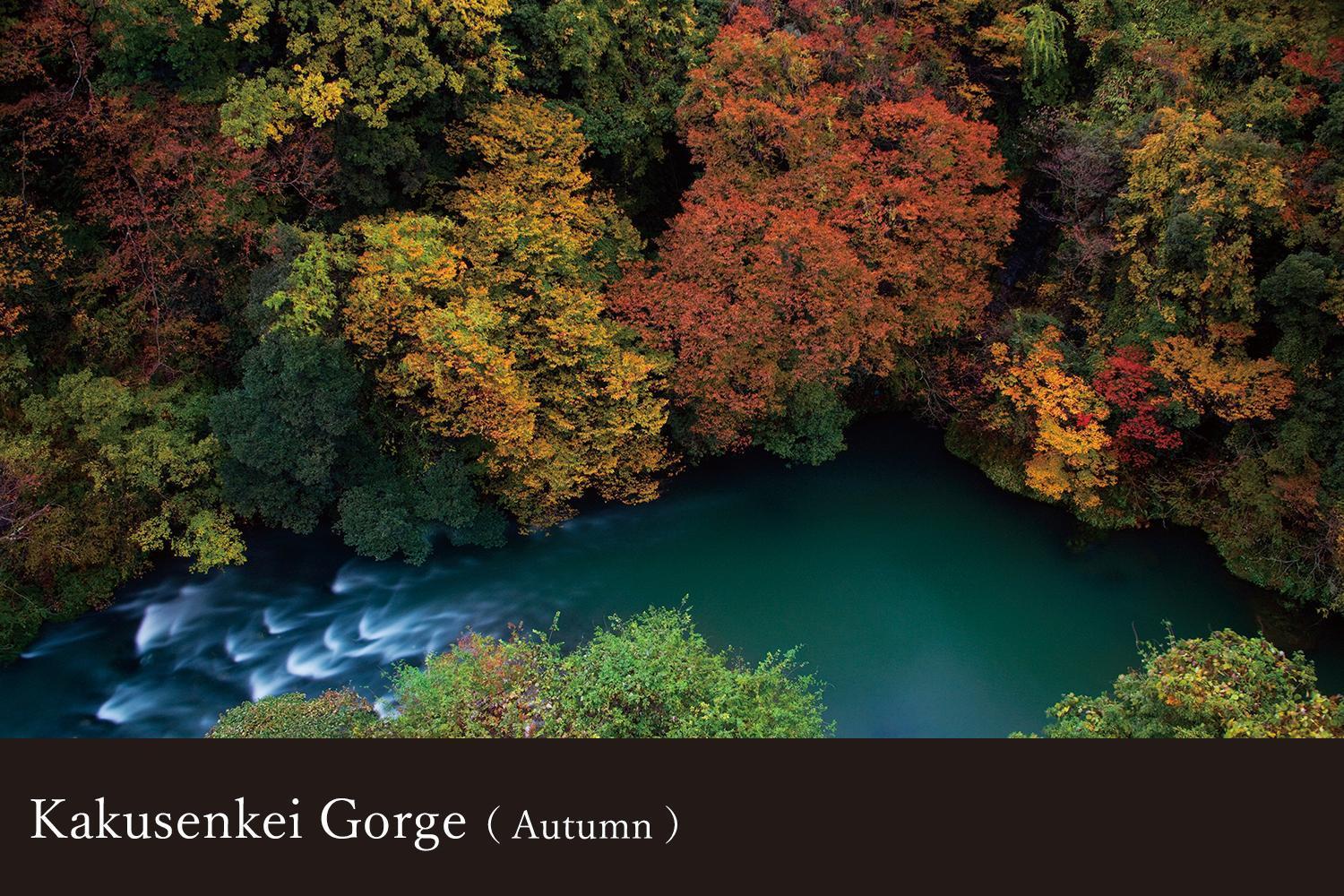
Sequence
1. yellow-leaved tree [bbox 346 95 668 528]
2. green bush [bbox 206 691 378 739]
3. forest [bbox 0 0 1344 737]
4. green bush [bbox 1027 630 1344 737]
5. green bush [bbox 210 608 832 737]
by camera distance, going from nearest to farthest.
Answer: green bush [bbox 1027 630 1344 737], green bush [bbox 210 608 832 737], green bush [bbox 206 691 378 739], forest [bbox 0 0 1344 737], yellow-leaved tree [bbox 346 95 668 528]

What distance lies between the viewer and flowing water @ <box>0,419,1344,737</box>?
18328 mm

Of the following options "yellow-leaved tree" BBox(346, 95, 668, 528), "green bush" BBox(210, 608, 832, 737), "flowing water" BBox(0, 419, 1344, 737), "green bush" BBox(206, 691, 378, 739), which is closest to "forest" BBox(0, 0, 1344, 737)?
"yellow-leaved tree" BBox(346, 95, 668, 528)

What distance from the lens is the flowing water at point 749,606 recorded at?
18.3m

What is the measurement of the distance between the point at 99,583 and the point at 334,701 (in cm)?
817

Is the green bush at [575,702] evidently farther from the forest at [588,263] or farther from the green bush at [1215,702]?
the green bush at [1215,702]

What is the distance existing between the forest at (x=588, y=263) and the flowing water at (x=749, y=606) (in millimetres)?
981

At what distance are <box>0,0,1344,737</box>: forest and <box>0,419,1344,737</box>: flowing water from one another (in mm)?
981

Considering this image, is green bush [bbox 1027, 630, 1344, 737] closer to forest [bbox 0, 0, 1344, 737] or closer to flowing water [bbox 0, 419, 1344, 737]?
flowing water [bbox 0, 419, 1344, 737]

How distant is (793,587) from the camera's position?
21.1 m

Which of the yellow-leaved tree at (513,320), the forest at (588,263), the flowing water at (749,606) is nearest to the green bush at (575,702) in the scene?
the forest at (588,263)

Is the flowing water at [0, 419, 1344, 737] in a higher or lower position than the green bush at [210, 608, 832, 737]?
lower

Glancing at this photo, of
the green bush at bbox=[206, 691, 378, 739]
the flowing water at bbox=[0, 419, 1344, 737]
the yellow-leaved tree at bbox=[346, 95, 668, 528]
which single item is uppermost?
the yellow-leaved tree at bbox=[346, 95, 668, 528]

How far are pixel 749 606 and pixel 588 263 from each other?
900 cm
